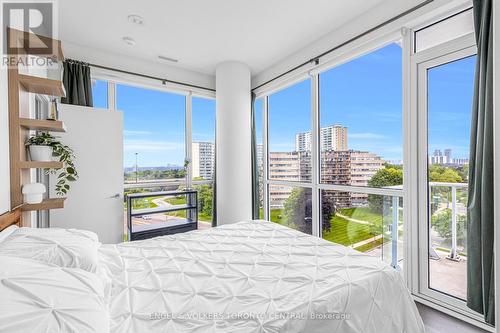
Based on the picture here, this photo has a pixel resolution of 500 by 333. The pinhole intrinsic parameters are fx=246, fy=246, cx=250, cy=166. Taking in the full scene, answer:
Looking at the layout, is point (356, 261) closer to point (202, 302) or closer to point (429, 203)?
point (202, 302)

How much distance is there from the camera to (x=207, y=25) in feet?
9.34

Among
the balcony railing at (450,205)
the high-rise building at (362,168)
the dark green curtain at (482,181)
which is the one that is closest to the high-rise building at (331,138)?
the high-rise building at (362,168)

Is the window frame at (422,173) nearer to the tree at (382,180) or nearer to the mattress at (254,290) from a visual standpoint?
the tree at (382,180)

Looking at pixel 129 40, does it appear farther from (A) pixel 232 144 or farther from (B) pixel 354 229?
(B) pixel 354 229

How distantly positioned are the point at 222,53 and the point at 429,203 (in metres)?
3.13

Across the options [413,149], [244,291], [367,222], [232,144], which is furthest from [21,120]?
[367,222]

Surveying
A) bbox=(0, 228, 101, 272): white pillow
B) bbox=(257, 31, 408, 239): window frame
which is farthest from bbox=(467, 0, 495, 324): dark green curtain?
bbox=(0, 228, 101, 272): white pillow

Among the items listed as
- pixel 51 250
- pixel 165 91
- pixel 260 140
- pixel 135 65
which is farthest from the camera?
pixel 260 140

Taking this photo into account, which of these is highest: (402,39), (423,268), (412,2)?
(412,2)

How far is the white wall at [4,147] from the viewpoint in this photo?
1626mm

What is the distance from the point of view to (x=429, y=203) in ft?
7.47

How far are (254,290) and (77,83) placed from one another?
11.0ft

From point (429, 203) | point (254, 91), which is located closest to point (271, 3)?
point (254, 91)

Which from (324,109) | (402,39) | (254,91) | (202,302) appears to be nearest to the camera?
(202,302)
